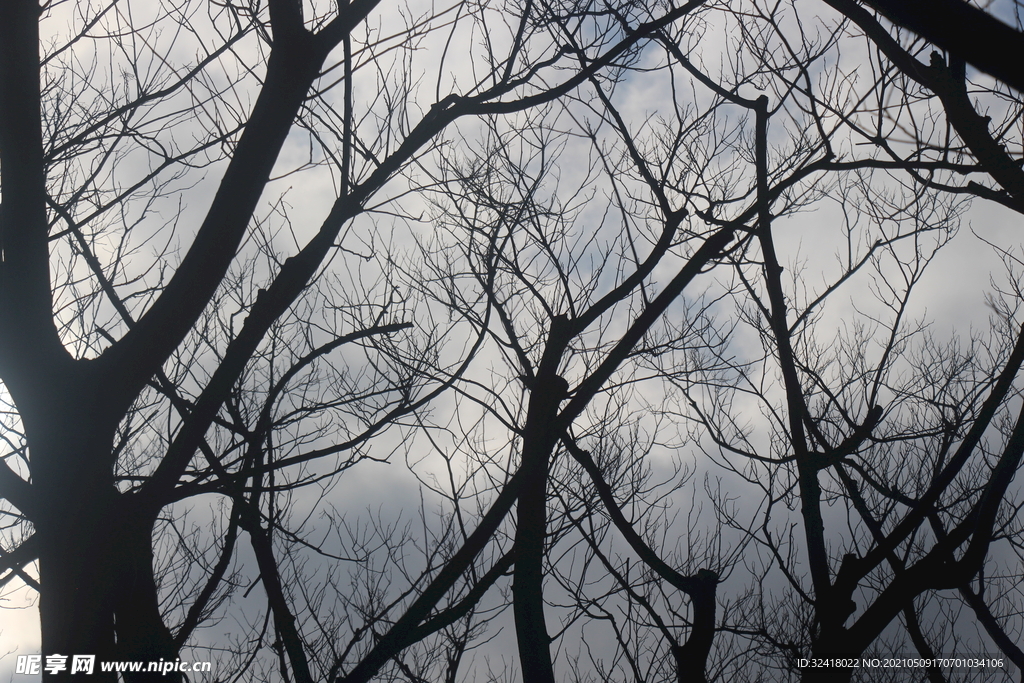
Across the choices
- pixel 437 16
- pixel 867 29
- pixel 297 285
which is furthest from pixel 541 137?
pixel 297 285

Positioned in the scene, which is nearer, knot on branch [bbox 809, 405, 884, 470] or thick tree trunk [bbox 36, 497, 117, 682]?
thick tree trunk [bbox 36, 497, 117, 682]

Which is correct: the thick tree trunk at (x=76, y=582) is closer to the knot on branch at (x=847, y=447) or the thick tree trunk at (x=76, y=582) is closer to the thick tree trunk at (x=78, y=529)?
the thick tree trunk at (x=78, y=529)

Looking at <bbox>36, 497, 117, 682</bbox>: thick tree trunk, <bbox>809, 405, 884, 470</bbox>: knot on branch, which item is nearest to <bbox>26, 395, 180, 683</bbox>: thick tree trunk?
<bbox>36, 497, 117, 682</bbox>: thick tree trunk

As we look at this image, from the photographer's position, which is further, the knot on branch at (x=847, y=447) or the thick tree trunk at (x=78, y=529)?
the knot on branch at (x=847, y=447)

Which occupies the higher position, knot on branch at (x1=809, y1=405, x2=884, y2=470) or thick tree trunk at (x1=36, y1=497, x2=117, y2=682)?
knot on branch at (x1=809, y1=405, x2=884, y2=470)

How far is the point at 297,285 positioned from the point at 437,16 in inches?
64.7

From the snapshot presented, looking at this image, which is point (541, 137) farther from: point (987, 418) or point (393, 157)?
point (987, 418)

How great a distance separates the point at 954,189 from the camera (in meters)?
2.89

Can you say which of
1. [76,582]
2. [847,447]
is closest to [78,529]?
[76,582]

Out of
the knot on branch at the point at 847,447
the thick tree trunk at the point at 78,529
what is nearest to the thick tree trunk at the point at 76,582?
the thick tree trunk at the point at 78,529

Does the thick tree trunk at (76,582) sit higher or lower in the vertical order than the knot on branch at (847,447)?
lower

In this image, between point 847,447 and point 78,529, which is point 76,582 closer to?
point 78,529

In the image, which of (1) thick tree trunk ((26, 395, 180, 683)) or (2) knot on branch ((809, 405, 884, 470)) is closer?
(1) thick tree trunk ((26, 395, 180, 683))

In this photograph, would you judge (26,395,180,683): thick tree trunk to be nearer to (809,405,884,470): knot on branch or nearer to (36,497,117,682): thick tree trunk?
(36,497,117,682): thick tree trunk
